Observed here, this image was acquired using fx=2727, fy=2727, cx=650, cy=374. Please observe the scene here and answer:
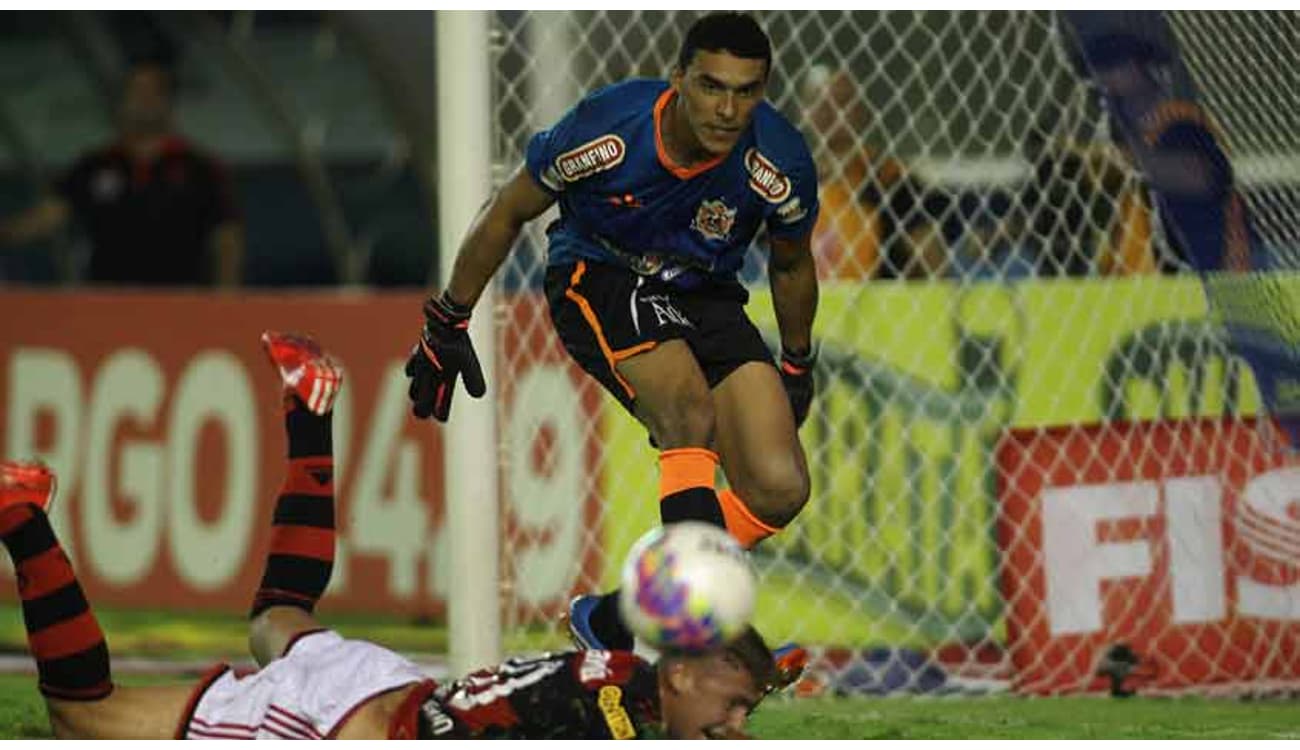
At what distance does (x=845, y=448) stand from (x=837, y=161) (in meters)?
0.95

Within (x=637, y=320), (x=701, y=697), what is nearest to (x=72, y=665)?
(x=701, y=697)

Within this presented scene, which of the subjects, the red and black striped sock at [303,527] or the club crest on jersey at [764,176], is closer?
the red and black striped sock at [303,527]

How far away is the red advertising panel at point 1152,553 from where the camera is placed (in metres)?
8.39

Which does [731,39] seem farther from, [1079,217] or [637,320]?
[1079,217]

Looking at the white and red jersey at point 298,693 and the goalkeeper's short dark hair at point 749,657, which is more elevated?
the goalkeeper's short dark hair at point 749,657

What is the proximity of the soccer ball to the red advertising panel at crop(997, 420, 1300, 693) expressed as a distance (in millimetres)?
3241

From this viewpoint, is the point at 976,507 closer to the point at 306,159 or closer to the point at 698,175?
the point at 698,175

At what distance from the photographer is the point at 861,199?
29.6ft

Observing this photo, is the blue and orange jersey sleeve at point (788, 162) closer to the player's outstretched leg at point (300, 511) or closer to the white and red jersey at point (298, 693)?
the player's outstretched leg at point (300, 511)

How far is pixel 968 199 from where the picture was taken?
905 centimetres

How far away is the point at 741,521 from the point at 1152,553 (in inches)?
87.8

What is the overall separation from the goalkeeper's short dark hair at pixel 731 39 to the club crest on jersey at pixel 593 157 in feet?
0.90

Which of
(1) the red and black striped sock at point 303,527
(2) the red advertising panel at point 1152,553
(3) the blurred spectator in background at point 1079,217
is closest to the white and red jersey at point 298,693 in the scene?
(1) the red and black striped sock at point 303,527

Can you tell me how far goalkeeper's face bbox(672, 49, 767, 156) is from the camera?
6.34m
